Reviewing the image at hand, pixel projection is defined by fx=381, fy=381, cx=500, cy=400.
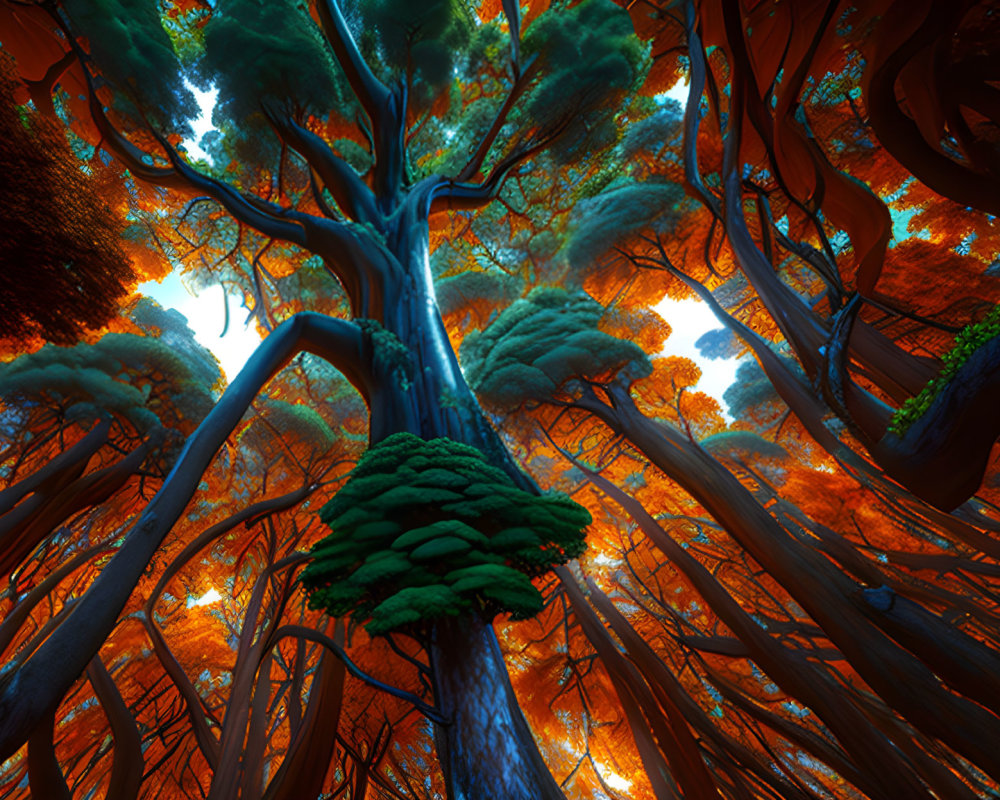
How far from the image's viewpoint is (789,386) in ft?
16.3

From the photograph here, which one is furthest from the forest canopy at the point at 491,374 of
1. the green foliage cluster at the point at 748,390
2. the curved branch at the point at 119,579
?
the green foliage cluster at the point at 748,390

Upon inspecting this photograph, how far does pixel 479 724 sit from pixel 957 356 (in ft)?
12.7

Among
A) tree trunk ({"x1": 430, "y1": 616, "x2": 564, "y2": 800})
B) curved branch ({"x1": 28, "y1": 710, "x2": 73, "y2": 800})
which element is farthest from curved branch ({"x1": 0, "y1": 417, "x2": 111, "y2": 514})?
tree trunk ({"x1": 430, "y1": 616, "x2": 564, "y2": 800})

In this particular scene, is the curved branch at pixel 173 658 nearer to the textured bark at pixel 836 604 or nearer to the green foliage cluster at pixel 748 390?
the textured bark at pixel 836 604

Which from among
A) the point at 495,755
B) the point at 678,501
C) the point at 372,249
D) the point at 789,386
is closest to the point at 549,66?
the point at 372,249

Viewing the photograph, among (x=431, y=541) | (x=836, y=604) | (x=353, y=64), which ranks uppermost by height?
(x=353, y=64)

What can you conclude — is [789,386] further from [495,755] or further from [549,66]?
[549,66]

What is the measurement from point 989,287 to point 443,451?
9.11m

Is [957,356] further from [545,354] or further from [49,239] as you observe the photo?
[49,239]

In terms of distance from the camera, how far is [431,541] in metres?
2.16

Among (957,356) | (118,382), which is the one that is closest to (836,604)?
(957,356)

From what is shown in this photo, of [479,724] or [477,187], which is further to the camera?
[477,187]

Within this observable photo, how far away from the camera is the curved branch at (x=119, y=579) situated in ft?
5.14

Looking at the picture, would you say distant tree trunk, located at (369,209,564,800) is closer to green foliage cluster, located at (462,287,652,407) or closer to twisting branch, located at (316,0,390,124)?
green foliage cluster, located at (462,287,652,407)
